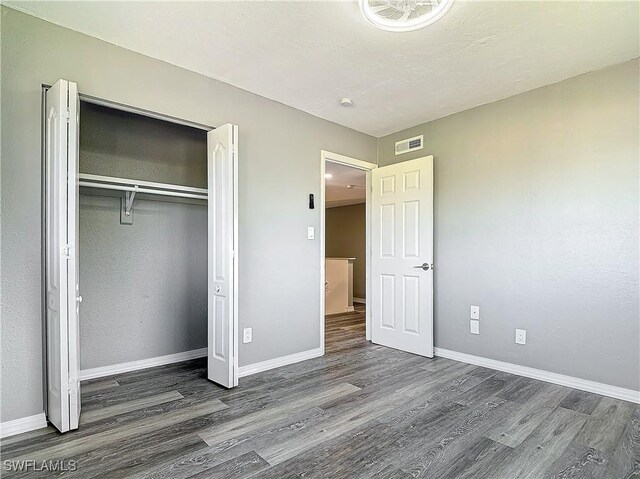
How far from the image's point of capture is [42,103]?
2.21 metres

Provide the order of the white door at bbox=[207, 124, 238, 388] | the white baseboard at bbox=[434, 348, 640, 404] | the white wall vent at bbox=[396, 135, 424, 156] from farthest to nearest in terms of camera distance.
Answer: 1. the white wall vent at bbox=[396, 135, 424, 156]
2. the white door at bbox=[207, 124, 238, 388]
3. the white baseboard at bbox=[434, 348, 640, 404]

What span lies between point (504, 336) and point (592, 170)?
1555mm

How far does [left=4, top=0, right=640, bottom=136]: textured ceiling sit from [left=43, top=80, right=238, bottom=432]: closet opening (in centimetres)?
50

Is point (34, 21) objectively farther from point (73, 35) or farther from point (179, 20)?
point (179, 20)

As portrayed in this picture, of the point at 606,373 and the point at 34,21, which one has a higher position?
the point at 34,21

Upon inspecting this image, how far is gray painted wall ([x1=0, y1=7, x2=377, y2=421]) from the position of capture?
2.10 metres

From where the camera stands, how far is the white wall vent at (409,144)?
13.1 feet

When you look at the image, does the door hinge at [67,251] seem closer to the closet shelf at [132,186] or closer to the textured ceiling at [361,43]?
the closet shelf at [132,186]

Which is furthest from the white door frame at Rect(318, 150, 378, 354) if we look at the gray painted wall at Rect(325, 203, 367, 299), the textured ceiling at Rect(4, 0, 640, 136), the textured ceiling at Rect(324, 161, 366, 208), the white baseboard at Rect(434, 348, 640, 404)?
the gray painted wall at Rect(325, 203, 367, 299)

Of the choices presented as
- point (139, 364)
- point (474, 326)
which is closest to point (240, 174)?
point (139, 364)

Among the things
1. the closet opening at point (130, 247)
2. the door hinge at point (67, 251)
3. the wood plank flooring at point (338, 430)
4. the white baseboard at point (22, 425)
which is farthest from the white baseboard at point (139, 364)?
the door hinge at point (67, 251)

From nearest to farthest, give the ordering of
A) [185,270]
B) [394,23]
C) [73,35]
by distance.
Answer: [394,23]
[73,35]
[185,270]

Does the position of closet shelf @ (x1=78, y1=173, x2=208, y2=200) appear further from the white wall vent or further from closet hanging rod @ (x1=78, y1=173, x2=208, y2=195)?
the white wall vent

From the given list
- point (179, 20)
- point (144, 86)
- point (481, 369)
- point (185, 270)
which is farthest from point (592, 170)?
point (185, 270)
